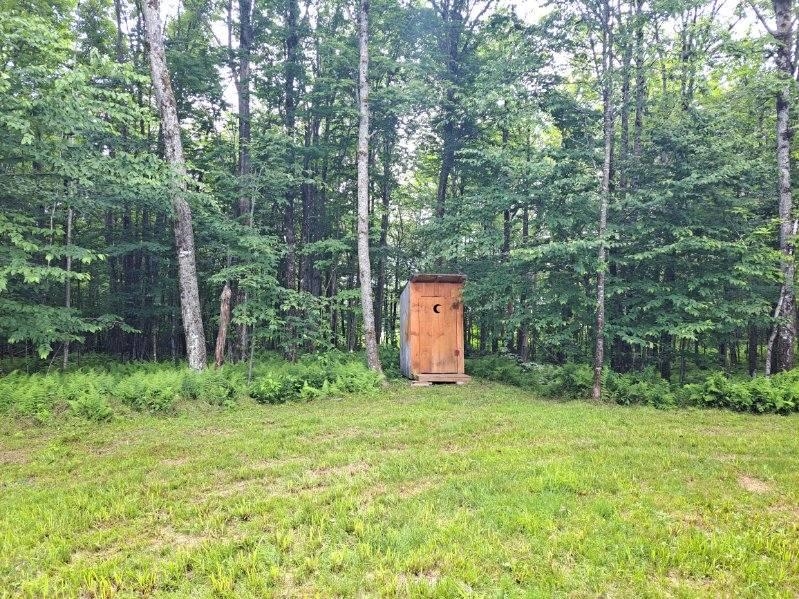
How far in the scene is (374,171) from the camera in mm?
16531

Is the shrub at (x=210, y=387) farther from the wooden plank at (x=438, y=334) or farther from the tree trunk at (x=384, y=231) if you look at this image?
the tree trunk at (x=384, y=231)

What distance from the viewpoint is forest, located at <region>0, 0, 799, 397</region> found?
8.00m

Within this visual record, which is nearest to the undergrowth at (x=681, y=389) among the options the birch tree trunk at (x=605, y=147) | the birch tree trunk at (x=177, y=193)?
the birch tree trunk at (x=605, y=147)

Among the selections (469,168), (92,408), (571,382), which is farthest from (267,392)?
(469,168)

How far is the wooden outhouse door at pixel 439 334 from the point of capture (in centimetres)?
1075

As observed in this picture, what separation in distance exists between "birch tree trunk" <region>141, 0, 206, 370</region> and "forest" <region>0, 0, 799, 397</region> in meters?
0.05

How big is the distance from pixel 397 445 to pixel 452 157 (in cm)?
1158

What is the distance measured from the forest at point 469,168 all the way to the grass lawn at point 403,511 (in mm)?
3497

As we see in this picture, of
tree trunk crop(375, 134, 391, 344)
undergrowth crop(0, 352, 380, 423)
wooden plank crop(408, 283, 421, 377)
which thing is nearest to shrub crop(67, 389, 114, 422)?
undergrowth crop(0, 352, 380, 423)

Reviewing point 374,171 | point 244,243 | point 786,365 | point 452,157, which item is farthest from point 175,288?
point 786,365

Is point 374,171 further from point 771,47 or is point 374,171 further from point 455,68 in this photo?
point 771,47

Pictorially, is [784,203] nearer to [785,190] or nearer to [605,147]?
[785,190]

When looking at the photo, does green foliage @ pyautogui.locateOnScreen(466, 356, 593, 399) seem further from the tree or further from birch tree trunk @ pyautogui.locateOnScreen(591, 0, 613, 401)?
the tree

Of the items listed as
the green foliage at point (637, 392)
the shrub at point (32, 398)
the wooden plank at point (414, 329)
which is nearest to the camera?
the shrub at point (32, 398)
